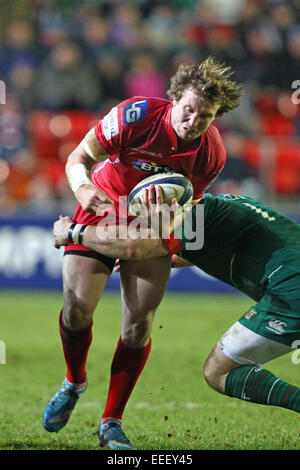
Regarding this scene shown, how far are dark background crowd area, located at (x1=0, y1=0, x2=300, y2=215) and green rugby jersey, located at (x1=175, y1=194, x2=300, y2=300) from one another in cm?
545

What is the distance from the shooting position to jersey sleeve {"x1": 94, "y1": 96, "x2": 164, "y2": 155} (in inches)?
151

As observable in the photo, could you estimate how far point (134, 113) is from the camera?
384cm

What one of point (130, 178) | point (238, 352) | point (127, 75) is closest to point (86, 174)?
point (130, 178)

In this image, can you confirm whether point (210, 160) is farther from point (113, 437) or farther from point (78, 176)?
point (113, 437)

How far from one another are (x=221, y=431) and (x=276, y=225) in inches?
50.5

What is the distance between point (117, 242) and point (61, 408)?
1.10m

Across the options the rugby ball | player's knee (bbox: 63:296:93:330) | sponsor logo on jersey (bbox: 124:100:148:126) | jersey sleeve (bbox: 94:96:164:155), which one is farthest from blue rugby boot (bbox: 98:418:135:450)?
sponsor logo on jersey (bbox: 124:100:148:126)

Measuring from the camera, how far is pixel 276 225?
3822 mm

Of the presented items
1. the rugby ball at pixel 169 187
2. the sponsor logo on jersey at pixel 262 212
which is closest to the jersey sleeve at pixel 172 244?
the rugby ball at pixel 169 187

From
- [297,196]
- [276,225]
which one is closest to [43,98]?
[297,196]

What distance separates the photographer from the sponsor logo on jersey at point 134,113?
383 centimetres

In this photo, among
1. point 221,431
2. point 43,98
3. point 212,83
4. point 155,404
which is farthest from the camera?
point 43,98

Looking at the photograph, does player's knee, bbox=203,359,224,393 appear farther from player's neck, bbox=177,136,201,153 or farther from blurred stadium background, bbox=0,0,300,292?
blurred stadium background, bbox=0,0,300,292
